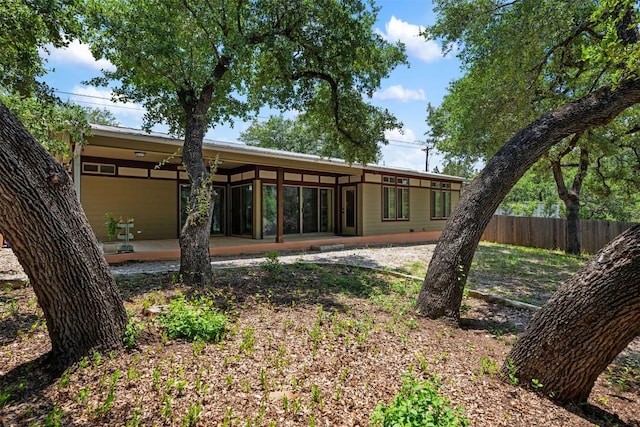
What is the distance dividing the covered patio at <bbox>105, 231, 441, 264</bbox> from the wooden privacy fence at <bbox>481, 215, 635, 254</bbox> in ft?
9.71

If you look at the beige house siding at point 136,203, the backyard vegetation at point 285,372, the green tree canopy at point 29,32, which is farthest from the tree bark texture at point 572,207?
the green tree canopy at point 29,32

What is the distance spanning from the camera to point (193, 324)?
137 inches

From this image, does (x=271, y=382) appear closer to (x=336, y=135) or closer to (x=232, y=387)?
(x=232, y=387)

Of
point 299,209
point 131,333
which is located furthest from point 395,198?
point 131,333

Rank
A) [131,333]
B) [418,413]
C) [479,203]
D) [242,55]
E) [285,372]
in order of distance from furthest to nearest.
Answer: [242,55] < [479,203] < [131,333] < [285,372] < [418,413]

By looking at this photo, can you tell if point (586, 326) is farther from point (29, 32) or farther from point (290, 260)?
point (29, 32)

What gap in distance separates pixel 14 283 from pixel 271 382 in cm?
497

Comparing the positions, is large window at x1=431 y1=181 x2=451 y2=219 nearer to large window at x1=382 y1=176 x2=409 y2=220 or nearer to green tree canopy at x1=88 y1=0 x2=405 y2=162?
large window at x1=382 y1=176 x2=409 y2=220

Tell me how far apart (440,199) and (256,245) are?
11.1 metres

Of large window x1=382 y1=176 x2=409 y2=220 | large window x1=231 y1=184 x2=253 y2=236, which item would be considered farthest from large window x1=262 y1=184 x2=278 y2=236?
large window x1=382 y1=176 x2=409 y2=220

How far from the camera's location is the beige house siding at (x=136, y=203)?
417 inches

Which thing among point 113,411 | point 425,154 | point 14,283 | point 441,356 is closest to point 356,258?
point 441,356

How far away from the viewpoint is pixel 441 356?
11.2ft

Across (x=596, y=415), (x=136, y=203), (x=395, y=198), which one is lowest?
(x=596, y=415)
